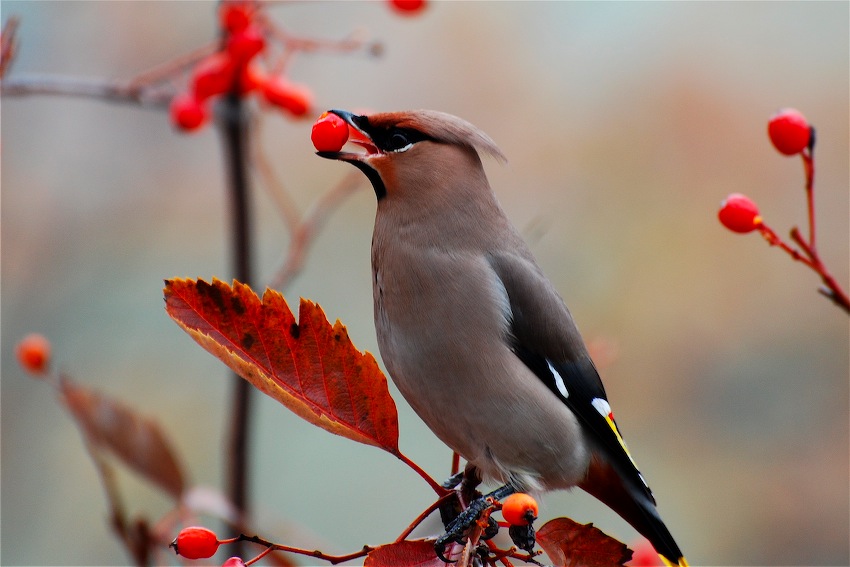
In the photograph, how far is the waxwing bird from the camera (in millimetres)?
2117

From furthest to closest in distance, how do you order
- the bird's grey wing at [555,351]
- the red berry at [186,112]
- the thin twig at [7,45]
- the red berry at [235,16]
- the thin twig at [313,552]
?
the red berry at [186,112]
the red berry at [235,16]
the bird's grey wing at [555,351]
the thin twig at [7,45]
the thin twig at [313,552]

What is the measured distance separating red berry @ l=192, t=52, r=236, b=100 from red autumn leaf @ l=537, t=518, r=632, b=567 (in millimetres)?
1597

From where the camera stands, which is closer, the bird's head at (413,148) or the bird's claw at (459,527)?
the bird's claw at (459,527)

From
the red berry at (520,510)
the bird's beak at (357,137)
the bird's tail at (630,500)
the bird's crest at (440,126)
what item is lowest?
the red berry at (520,510)

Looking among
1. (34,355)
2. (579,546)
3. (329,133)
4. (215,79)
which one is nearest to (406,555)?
(579,546)

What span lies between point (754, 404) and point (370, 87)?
7.19ft

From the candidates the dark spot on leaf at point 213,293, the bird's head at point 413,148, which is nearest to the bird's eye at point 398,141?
the bird's head at point 413,148

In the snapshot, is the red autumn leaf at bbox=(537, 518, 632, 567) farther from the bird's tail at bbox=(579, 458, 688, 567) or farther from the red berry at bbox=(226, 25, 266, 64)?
the red berry at bbox=(226, 25, 266, 64)

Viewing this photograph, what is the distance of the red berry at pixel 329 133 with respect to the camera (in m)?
1.92

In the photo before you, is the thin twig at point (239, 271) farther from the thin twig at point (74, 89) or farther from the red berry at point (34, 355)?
the red berry at point (34, 355)

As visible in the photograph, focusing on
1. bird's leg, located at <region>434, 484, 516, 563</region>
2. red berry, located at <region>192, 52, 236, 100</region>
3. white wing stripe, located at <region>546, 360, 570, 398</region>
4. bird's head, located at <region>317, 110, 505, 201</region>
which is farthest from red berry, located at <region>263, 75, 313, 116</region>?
bird's leg, located at <region>434, 484, 516, 563</region>

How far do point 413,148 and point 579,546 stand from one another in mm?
958

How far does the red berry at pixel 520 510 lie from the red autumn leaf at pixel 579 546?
92 mm

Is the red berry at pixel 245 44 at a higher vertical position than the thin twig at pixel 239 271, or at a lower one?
higher
